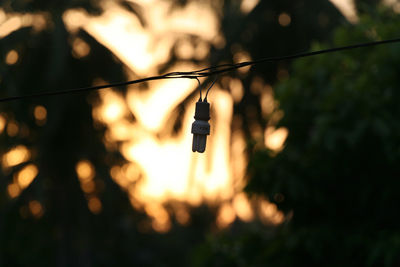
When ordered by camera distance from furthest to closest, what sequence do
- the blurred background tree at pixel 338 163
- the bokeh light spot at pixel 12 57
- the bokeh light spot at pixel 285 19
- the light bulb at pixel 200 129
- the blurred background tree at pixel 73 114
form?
the bokeh light spot at pixel 12 57, the bokeh light spot at pixel 285 19, the blurred background tree at pixel 73 114, the blurred background tree at pixel 338 163, the light bulb at pixel 200 129

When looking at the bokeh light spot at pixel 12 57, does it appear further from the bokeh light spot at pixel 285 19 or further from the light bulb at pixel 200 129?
the light bulb at pixel 200 129

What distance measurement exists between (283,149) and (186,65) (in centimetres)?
1113

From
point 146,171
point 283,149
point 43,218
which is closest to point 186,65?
point 146,171

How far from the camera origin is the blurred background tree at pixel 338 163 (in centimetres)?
961

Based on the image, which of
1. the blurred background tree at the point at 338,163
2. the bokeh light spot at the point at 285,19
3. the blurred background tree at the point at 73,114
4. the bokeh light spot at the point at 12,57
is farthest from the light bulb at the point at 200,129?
the bokeh light spot at the point at 12,57

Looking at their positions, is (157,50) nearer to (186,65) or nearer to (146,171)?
(186,65)

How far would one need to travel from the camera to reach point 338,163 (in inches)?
396

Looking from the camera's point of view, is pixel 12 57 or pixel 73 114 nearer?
pixel 12 57

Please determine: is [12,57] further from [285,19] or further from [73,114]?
[285,19]

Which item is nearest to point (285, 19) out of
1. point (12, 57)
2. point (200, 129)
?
point (12, 57)

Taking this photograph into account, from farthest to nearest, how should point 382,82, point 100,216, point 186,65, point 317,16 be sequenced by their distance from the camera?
point 100,216, point 186,65, point 317,16, point 382,82

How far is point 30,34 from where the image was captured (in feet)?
69.9

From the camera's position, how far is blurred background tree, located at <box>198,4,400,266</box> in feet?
31.5

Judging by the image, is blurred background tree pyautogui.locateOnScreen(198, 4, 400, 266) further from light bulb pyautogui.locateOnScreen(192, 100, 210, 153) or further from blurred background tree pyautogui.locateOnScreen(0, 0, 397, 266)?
blurred background tree pyautogui.locateOnScreen(0, 0, 397, 266)
